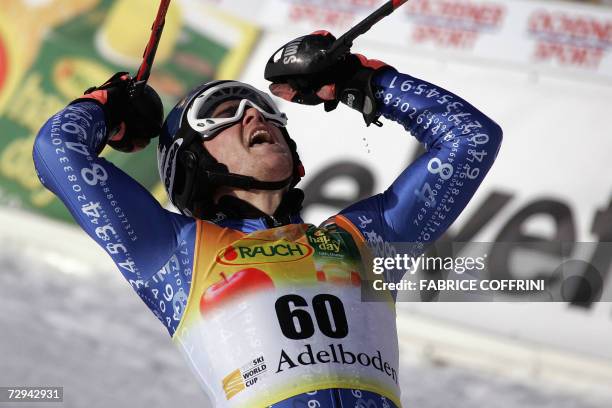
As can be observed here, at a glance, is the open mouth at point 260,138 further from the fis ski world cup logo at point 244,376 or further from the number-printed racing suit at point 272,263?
the fis ski world cup logo at point 244,376

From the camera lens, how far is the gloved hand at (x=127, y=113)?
3.65 metres

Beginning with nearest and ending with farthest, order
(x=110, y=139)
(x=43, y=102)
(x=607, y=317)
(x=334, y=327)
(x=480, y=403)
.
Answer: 1. (x=334, y=327)
2. (x=110, y=139)
3. (x=480, y=403)
4. (x=607, y=317)
5. (x=43, y=102)

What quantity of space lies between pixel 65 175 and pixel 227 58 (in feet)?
15.1

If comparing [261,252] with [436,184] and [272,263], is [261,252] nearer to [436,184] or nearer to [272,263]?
[272,263]

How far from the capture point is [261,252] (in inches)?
130

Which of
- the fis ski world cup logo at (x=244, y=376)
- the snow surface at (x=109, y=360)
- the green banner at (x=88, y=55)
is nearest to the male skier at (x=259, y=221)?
the fis ski world cup logo at (x=244, y=376)

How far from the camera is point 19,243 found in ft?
23.4

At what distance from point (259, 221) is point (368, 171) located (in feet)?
11.6

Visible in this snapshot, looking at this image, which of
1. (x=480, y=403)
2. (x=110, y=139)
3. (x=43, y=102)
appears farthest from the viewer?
(x=43, y=102)

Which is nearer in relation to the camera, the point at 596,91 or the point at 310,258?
the point at 310,258

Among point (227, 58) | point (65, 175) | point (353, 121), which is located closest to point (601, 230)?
point (353, 121)

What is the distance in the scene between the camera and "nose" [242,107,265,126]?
3.56 m

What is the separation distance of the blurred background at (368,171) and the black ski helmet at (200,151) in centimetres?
238

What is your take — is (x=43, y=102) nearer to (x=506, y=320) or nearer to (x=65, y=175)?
(x=506, y=320)
